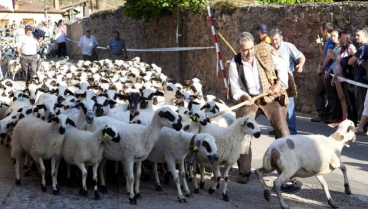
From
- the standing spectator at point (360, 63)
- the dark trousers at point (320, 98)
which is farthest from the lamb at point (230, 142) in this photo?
the dark trousers at point (320, 98)

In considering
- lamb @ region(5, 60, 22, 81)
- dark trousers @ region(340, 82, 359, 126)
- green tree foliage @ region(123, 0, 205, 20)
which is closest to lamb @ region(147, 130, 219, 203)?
dark trousers @ region(340, 82, 359, 126)

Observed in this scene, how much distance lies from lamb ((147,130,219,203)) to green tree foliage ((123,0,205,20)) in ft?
40.4

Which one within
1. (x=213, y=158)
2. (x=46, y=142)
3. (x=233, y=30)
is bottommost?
(x=213, y=158)

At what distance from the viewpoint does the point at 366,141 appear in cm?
1149

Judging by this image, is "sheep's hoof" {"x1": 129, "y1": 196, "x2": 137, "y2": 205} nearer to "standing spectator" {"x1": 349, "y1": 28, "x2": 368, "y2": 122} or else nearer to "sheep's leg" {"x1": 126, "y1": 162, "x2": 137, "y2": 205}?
"sheep's leg" {"x1": 126, "y1": 162, "x2": 137, "y2": 205}

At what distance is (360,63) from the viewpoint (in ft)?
39.5

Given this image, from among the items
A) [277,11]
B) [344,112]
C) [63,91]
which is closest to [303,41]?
[277,11]

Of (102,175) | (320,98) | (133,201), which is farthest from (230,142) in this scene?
(320,98)

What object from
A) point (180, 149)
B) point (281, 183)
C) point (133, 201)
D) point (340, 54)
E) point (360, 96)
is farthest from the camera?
point (340, 54)

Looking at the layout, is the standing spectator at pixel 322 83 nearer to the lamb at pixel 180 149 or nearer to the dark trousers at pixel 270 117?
the dark trousers at pixel 270 117

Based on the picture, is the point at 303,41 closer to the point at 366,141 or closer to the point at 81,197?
the point at 366,141

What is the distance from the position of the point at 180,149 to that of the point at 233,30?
10.7 m

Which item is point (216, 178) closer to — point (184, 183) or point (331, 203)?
point (184, 183)

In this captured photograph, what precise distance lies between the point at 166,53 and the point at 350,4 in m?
10.5
